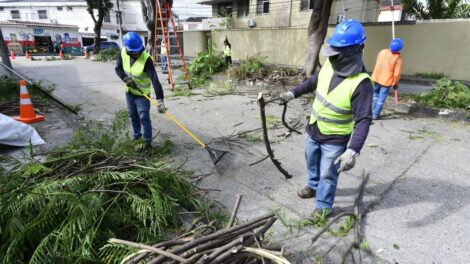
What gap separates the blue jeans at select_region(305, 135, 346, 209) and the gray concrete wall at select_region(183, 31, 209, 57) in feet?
54.6

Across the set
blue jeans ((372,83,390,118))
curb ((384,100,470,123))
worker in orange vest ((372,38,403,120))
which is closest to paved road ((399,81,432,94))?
curb ((384,100,470,123))

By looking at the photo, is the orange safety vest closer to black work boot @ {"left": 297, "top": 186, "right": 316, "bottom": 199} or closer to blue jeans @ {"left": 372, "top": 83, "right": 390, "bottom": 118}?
blue jeans @ {"left": 372, "top": 83, "right": 390, "bottom": 118}

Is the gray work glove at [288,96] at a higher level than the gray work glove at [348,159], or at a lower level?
higher

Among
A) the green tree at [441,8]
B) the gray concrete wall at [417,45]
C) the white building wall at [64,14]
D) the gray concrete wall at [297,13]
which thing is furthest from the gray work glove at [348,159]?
the white building wall at [64,14]

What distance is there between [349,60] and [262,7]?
19.1m

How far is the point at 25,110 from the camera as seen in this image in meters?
5.27

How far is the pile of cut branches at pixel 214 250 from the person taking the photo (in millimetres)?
1765

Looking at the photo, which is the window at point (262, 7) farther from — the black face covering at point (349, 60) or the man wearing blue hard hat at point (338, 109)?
the black face covering at point (349, 60)

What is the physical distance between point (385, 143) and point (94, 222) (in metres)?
4.65

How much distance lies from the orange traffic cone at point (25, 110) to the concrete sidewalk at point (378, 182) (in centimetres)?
119

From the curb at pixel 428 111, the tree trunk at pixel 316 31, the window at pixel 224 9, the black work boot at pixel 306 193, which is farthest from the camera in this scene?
the window at pixel 224 9

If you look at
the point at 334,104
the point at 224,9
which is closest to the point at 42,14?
the point at 224,9

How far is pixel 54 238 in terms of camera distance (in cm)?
208

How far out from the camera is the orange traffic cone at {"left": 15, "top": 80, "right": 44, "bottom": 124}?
16.8 feet
